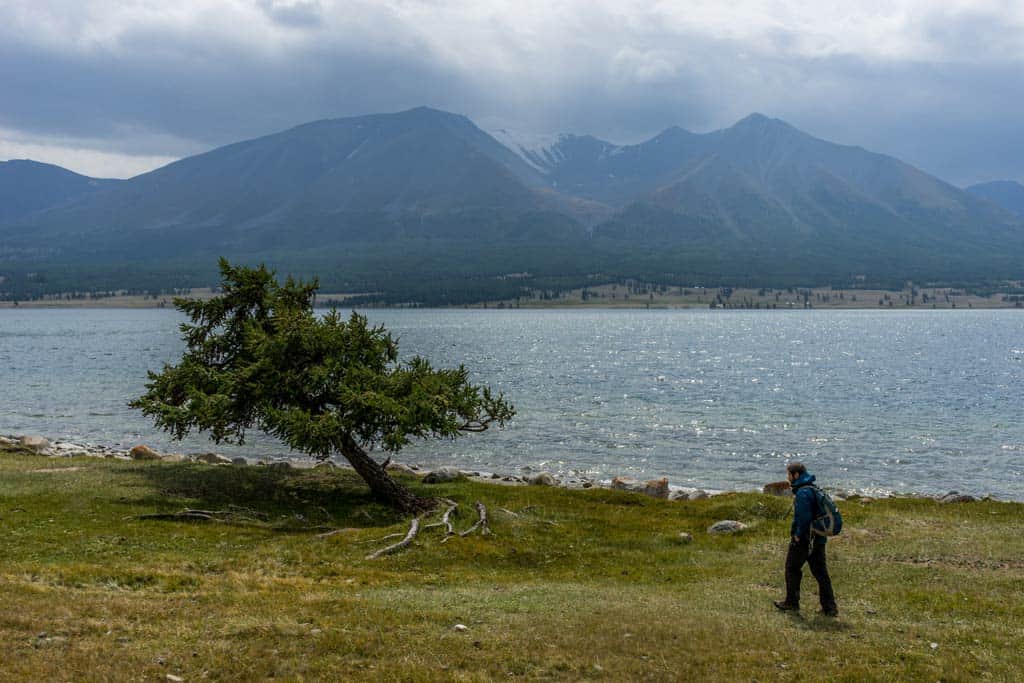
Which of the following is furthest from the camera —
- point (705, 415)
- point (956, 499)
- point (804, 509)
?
point (705, 415)

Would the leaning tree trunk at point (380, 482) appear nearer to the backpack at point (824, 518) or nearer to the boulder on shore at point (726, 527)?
the boulder on shore at point (726, 527)

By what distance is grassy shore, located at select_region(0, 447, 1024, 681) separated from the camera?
50.9 feet

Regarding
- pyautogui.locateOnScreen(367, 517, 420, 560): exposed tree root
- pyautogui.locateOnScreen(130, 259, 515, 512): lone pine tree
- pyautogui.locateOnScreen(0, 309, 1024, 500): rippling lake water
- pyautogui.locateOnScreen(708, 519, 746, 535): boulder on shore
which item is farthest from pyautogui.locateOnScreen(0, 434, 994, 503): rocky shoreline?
pyautogui.locateOnScreen(367, 517, 420, 560): exposed tree root

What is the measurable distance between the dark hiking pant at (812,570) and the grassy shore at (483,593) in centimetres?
57

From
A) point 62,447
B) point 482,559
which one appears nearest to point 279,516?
point 482,559

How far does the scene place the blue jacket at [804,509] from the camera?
64.0 feet

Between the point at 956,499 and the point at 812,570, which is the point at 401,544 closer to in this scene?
the point at 812,570

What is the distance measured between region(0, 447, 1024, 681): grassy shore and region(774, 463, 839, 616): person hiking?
1.91 ft

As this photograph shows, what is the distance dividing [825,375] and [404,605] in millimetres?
120260

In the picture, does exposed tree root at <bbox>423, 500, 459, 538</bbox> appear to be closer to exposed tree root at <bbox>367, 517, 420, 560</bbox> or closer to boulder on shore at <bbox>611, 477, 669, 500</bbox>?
exposed tree root at <bbox>367, 517, 420, 560</bbox>

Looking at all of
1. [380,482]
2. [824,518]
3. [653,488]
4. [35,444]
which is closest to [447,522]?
[380,482]

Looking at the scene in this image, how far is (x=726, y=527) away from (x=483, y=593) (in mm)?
14349

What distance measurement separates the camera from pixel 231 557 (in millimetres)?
25484

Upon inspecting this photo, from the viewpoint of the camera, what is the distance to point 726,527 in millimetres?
32156
